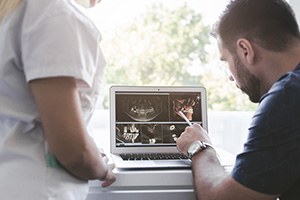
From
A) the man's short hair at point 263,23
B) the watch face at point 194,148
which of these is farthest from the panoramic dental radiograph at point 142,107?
the man's short hair at point 263,23

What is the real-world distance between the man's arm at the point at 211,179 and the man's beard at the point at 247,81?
7.8 inches

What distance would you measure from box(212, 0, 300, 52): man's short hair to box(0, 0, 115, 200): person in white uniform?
0.51 metres

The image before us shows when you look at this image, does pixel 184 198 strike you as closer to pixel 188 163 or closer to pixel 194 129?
pixel 188 163

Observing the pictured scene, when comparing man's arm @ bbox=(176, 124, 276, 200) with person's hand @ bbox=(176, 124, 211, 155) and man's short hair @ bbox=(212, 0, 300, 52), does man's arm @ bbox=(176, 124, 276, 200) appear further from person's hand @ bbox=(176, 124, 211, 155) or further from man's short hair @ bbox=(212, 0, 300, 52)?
man's short hair @ bbox=(212, 0, 300, 52)

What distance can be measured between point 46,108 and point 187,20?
58.1 inches

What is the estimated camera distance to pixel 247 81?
3.79 ft

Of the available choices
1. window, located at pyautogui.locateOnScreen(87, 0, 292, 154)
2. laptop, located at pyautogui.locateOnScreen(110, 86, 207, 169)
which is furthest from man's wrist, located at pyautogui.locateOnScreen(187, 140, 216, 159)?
A: window, located at pyautogui.locateOnScreen(87, 0, 292, 154)

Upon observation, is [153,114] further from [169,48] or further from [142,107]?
[169,48]

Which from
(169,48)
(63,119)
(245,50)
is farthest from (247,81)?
(169,48)

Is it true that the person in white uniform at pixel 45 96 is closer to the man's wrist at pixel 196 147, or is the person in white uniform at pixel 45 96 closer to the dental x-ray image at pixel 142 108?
the man's wrist at pixel 196 147

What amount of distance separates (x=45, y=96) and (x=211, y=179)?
21.0 inches

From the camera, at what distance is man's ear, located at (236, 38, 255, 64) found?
108cm

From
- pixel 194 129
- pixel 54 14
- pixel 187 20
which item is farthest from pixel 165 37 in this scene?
pixel 54 14

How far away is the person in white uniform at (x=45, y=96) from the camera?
67cm
